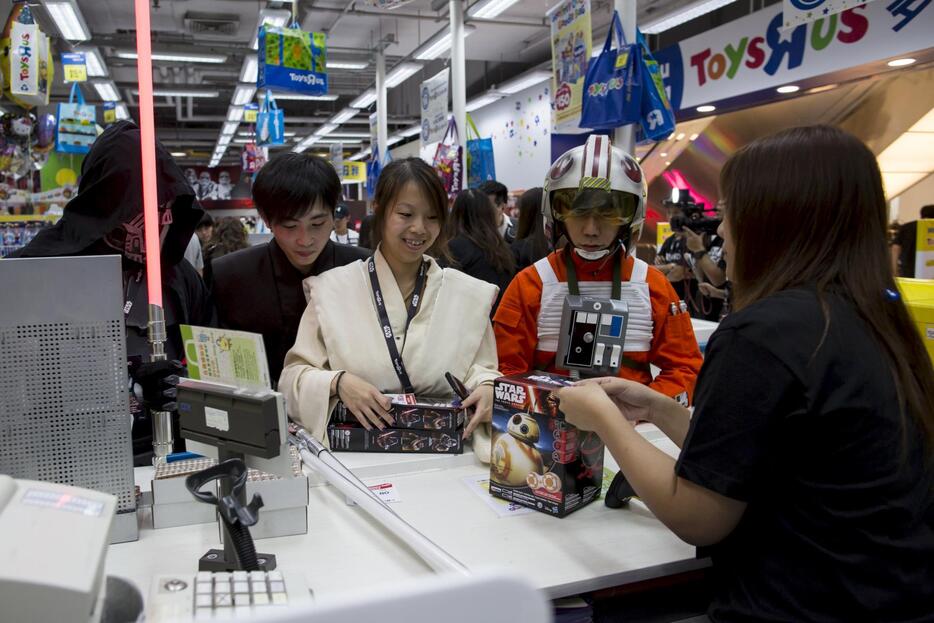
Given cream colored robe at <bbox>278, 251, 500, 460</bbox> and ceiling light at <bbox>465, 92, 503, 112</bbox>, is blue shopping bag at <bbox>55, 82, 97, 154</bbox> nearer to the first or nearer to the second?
cream colored robe at <bbox>278, 251, 500, 460</bbox>

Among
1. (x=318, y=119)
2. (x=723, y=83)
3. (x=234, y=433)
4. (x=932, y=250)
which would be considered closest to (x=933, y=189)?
(x=723, y=83)

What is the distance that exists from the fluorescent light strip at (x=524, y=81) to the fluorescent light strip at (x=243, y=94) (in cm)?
423

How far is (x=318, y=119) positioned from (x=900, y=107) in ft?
43.9

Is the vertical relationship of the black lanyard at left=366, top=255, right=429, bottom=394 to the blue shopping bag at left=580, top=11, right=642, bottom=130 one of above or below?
below

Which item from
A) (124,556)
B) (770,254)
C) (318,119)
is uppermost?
(318,119)

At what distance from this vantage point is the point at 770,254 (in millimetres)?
1222

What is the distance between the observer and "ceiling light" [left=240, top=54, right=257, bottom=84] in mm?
10109

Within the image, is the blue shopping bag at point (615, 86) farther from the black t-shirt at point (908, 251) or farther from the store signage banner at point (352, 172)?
the store signage banner at point (352, 172)

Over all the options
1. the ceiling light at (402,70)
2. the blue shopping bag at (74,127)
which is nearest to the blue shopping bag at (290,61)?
the blue shopping bag at (74,127)

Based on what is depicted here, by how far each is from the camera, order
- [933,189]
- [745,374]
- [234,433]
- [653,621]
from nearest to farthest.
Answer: [745,374] → [234,433] → [653,621] → [933,189]

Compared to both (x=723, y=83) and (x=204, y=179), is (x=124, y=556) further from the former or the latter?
(x=204, y=179)

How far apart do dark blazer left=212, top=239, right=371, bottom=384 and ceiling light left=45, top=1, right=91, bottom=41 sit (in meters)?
5.96

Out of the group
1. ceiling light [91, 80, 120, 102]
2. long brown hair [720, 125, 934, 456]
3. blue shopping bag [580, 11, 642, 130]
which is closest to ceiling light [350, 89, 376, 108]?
ceiling light [91, 80, 120, 102]

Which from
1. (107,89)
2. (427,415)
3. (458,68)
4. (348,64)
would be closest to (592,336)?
(427,415)
